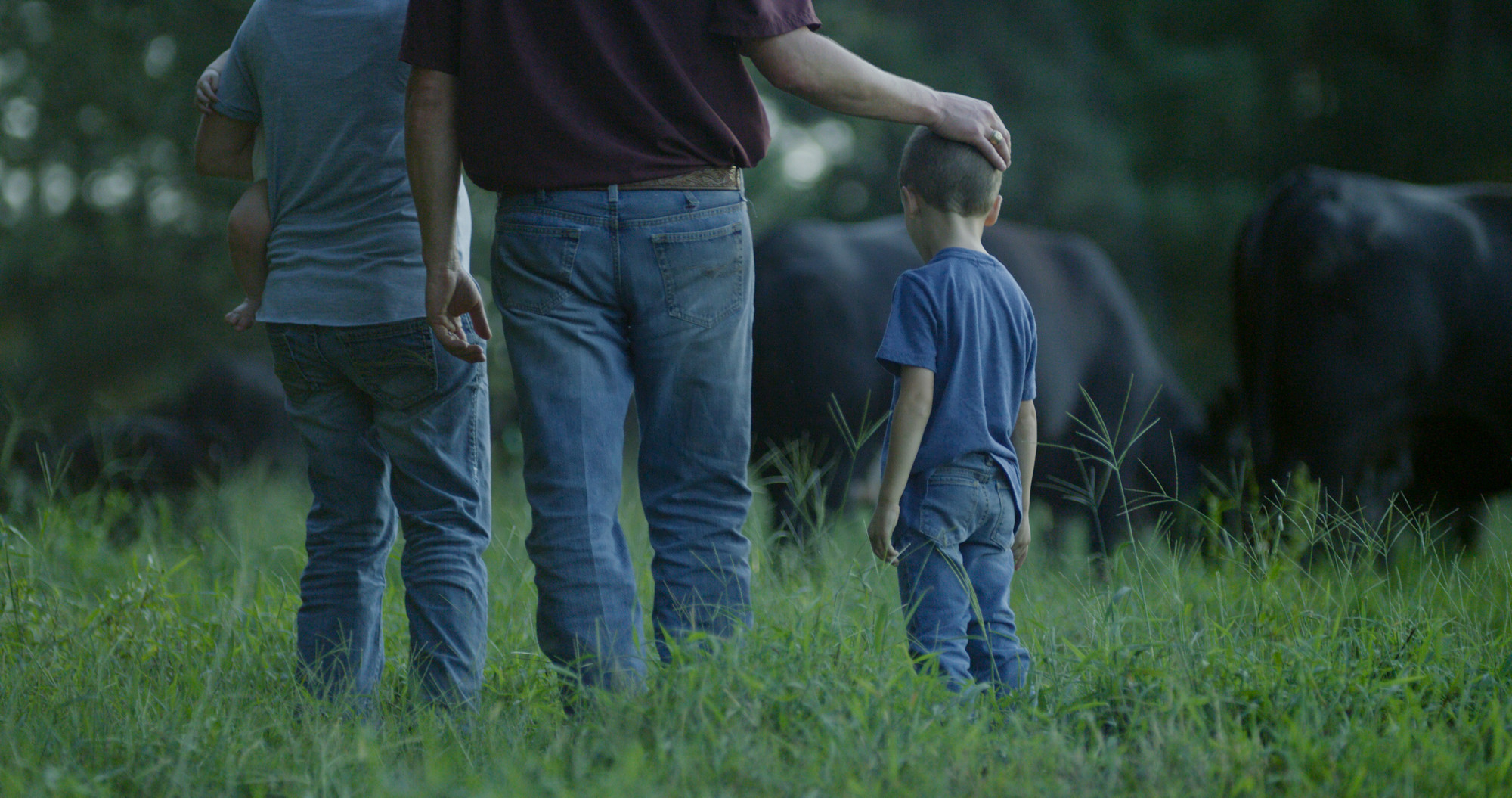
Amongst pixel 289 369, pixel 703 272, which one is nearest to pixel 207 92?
pixel 289 369

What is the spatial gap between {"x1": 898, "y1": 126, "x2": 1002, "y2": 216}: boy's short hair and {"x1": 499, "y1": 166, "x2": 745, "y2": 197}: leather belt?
319 mm

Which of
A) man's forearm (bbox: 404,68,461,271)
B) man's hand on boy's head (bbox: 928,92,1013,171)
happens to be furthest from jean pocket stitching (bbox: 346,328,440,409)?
man's hand on boy's head (bbox: 928,92,1013,171)

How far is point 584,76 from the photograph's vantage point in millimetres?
2305

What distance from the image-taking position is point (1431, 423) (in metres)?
5.61

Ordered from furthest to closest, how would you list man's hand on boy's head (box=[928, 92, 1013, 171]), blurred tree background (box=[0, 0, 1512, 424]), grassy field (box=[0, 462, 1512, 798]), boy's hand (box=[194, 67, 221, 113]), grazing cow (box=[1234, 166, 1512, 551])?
1. blurred tree background (box=[0, 0, 1512, 424])
2. grazing cow (box=[1234, 166, 1512, 551])
3. boy's hand (box=[194, 67, 221, 113])
4. man's hand on boy's head (box=[928, 92, 1013, 171])
5. grassy field (box=[0, 462, 1512, 798])

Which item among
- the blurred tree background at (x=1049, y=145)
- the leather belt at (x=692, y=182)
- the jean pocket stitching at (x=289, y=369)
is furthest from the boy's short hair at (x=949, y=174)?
the blurred tree background at (x=1049, y=145)

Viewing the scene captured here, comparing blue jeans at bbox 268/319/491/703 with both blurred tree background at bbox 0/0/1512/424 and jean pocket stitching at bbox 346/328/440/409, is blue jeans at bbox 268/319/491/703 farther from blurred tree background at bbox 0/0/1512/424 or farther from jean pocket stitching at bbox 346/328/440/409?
blurred tree background at bbox 0/0/1512/424

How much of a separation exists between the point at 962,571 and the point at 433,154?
4.05 feet

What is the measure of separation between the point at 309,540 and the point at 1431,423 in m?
4.90

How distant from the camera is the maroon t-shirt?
2273 millimetres

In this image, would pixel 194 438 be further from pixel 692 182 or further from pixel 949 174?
pixel 949 174

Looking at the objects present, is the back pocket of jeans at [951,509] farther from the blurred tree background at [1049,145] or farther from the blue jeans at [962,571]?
the blurred tree background at [1049,145]

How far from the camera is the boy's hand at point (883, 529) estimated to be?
7.55 ft

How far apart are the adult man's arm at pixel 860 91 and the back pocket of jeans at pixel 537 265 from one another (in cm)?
48
